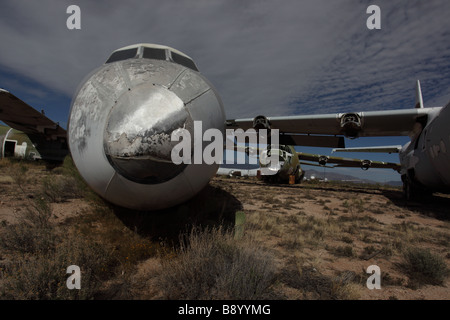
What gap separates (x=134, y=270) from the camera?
287cm

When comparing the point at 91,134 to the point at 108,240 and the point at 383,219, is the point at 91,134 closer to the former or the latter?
the point at 108,240

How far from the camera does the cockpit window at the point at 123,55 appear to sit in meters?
3.74

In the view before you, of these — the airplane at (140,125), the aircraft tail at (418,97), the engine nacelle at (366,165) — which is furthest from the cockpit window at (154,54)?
the engine nacelle at (366,165)

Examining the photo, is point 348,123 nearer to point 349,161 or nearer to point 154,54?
point 154,54

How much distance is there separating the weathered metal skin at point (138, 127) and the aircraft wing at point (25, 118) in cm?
1381

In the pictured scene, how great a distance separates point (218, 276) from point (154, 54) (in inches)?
131

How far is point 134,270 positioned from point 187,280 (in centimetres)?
81

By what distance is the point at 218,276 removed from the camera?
260 cm

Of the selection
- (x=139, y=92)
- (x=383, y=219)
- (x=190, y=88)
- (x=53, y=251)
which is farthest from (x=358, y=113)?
(x=53, y=251)

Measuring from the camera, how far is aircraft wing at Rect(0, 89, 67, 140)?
42.4ft

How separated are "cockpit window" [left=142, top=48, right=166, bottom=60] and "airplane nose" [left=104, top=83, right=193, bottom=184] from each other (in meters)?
1.22

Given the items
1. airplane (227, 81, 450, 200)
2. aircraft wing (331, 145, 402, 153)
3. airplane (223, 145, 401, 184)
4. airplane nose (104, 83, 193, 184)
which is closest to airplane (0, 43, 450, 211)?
airplane nose (104, 83, 193, 184)

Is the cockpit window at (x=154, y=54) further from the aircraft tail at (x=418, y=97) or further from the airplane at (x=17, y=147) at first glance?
the airplane at (x=17, y=147)

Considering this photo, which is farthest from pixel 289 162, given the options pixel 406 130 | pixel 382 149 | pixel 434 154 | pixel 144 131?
pixel 144 131
